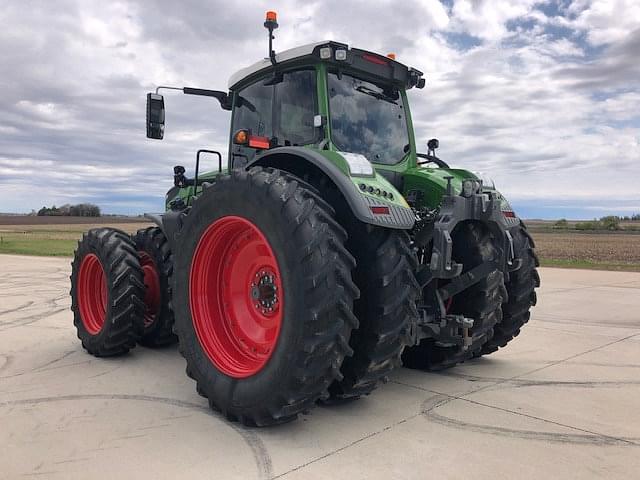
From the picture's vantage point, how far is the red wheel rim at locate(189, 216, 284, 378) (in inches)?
140

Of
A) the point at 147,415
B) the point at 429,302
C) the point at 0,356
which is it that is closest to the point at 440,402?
the point at 429,302

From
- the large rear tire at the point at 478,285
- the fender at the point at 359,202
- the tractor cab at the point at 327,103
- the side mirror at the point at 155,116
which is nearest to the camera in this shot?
the fender at the point at 359,202

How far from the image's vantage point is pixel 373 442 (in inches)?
119

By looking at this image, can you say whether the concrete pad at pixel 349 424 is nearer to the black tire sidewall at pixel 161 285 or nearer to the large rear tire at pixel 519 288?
the black tire sidewall at pixel 161 285

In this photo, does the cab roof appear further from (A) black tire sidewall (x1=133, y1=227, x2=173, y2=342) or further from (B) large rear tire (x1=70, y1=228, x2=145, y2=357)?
(B) large rear tire (x1=70, y1=228, x2=145, y2=357)

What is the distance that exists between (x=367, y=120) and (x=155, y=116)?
200 cm

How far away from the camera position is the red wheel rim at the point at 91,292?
17.5 ft

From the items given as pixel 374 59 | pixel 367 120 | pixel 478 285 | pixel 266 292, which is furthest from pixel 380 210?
pixel 374 59

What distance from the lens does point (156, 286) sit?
5.28 m

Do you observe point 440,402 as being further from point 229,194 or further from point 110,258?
point 110,258

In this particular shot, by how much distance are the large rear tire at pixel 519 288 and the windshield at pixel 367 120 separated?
135cm

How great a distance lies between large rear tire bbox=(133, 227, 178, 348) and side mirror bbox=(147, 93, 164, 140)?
3.51 ft

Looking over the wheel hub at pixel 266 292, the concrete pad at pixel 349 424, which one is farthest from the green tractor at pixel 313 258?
the concrete pad at pixel 349 424

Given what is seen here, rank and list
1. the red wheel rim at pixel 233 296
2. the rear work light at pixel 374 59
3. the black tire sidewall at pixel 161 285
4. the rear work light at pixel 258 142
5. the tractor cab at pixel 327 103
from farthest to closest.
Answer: the black tire sidewall at pixel 161 285 → the rear work light at pixel 374 59 → the rear work light at pixel 258 142 → the tractor cab at pixel 327 103 → the red wheel rim at pixel 233 296
